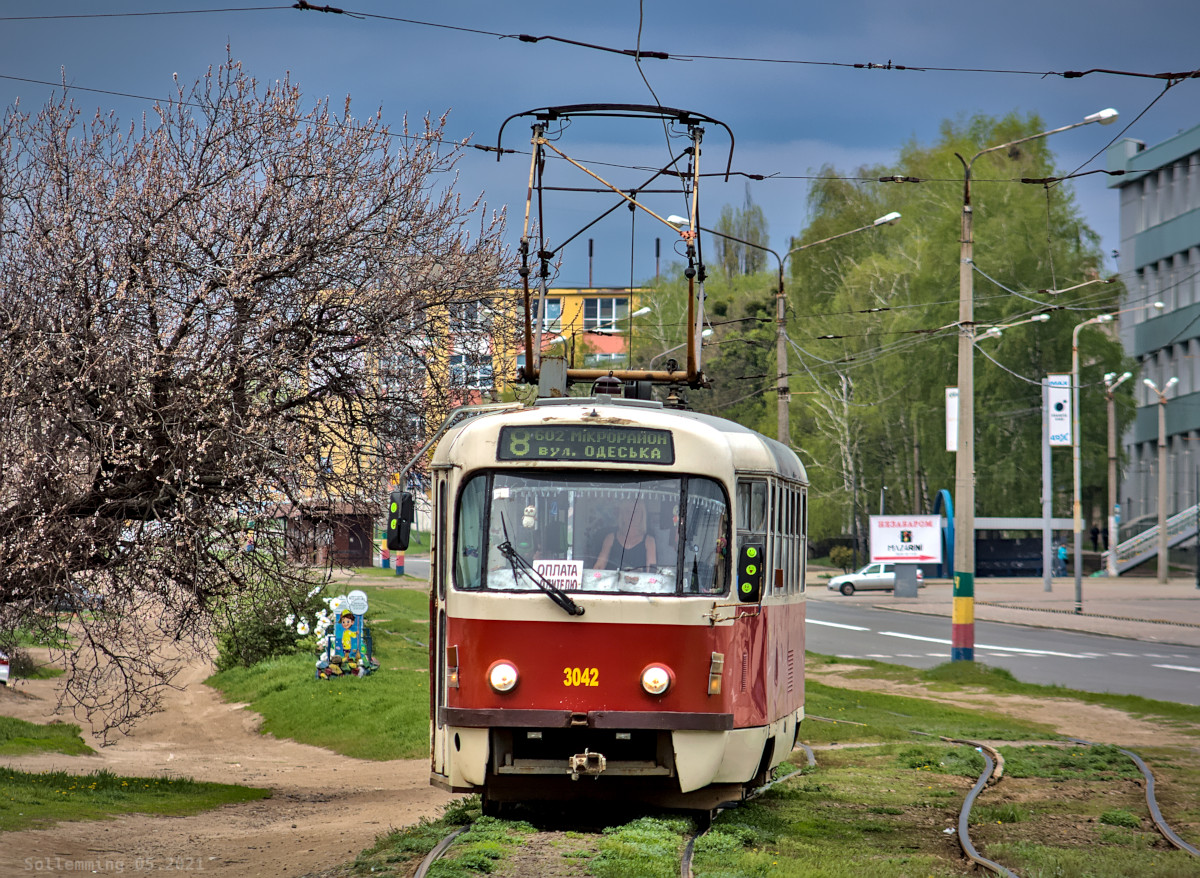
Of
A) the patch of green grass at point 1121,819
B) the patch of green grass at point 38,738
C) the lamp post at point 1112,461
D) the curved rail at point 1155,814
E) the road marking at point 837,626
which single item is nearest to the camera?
the curved rail at point 1155,814

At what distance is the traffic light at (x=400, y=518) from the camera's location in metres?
10.5

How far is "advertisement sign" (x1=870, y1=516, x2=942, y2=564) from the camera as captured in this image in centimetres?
4766

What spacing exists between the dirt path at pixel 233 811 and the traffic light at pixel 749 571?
12.2ft

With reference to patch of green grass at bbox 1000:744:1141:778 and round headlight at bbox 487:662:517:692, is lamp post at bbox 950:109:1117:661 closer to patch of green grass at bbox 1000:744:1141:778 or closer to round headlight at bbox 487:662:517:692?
patch of green grass at bbox 1000:744:1141:778

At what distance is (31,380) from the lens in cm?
1395

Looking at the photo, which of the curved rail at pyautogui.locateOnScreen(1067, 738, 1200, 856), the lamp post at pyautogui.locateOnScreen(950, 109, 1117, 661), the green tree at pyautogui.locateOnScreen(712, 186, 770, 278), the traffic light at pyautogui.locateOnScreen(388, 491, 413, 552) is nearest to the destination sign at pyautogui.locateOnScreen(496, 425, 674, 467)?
the traffic light at pyautogui.locateOnScreen(388, 491, 413, 552)

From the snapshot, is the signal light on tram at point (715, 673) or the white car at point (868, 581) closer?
the signal light on tram at point (715, 673)

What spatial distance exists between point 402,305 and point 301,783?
6002 mm

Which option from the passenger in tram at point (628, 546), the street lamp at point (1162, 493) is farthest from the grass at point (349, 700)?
the street lamp at point (1162, 493)

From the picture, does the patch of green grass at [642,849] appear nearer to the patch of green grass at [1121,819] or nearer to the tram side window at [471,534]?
the tram side window at [471,534]

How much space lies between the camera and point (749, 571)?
976 centimetres

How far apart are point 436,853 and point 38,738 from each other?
13.9 m

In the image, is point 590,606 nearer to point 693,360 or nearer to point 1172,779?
point 693,360

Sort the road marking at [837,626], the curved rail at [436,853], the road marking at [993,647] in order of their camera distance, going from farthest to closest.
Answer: the road marking at [837,626], the road marking at [993,647], the curved rail at [436,853]
